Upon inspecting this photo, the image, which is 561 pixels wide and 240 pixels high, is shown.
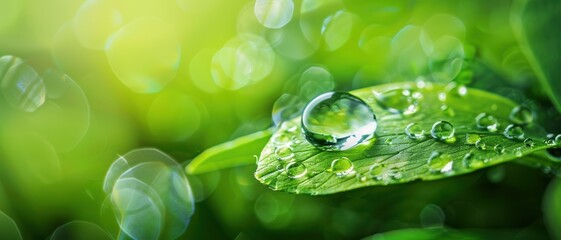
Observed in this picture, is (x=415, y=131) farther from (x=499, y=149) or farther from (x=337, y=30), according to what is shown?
(x=337, y=30)

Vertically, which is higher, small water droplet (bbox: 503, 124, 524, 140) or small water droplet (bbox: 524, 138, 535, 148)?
small water droplet (bbox: 524, 138, 535, 148)

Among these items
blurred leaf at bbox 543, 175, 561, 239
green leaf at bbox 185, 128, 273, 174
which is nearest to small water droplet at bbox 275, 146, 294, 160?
green leaf at bbox 185, 128, 273, 174

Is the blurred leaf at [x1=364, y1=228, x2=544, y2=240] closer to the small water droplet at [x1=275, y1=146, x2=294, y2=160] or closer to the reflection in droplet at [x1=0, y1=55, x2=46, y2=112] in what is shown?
the small water droplet at [x1=275, y1=146, x2=294, y2=160]

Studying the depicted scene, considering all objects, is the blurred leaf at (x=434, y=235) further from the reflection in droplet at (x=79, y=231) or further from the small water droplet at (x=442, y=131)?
the reflection in droplet at (x=79, y=231)

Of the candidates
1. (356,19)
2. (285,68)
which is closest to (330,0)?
(356,19)

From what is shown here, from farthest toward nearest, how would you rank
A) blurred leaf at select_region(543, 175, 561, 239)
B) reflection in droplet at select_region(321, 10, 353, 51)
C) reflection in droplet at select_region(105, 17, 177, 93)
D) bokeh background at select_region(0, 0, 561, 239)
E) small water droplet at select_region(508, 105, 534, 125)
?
reflection in droplet at select_region(105, 17, 177, 93) → reflection in droplet at select_region(321, 10, 353, 51) → bokeh background at select_region(0, 0, 561, 239) → blurred leaf at select_region(543, 175, 561, 239) → small water droplet at select_region(508, 105, 534, 125)

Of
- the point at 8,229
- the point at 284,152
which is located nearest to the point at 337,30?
the point at 284,152

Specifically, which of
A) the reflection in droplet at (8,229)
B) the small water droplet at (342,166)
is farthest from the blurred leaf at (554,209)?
the reflection in droplet at (8,229)
